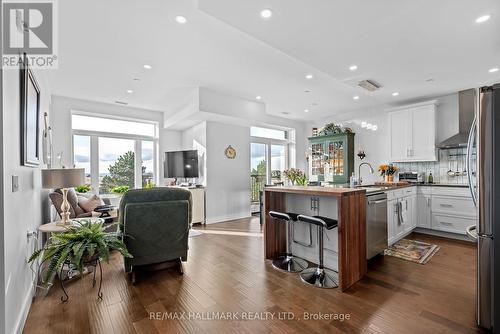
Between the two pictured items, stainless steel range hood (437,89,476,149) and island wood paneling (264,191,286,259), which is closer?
island wood paneling (264,191,286,259)

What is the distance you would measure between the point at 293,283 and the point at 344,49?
2.83 meters

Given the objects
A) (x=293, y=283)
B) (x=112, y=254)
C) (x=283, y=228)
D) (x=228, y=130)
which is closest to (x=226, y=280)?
(x=293, y=283)

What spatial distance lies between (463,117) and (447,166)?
1.00 m

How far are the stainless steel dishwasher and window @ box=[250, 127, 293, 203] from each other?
137 inches

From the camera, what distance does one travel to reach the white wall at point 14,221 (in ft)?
5.12

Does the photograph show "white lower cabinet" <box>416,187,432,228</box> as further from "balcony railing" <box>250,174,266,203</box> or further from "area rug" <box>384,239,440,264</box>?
"balcony railing" <box>250,174,266,203</box>

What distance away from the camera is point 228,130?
19.3 ft

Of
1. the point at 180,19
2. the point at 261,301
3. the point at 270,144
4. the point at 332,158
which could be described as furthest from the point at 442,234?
the point at 180,19

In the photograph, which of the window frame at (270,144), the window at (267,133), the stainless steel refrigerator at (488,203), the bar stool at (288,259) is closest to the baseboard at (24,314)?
the bar stool at (288,259)

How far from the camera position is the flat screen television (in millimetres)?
5561

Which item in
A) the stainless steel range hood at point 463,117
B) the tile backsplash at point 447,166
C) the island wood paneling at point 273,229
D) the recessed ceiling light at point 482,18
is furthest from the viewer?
the tile backsplash at point 447,166

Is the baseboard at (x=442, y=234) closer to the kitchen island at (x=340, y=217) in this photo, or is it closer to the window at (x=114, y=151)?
the kitchen island at (x=340, y=217)

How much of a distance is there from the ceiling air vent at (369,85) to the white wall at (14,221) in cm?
442

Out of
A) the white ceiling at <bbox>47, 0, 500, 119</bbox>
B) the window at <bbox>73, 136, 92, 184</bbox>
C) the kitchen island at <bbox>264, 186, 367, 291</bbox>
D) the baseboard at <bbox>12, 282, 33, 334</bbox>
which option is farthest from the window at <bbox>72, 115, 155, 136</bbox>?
the kitchen island at <bbox>264, 186, 367, 291</bbox>
